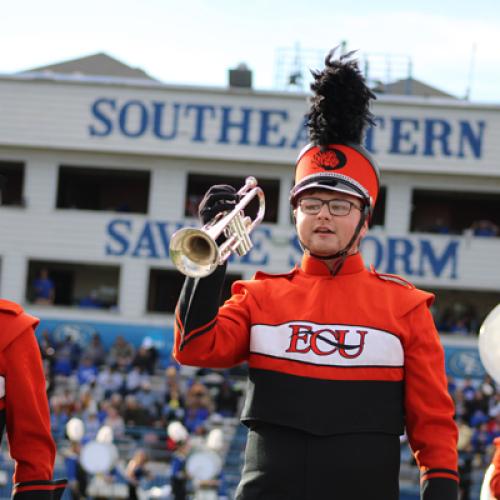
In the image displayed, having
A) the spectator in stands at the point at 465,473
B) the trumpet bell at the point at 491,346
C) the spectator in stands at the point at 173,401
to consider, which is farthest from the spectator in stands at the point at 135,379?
the trumpet bell at the point at 491,346

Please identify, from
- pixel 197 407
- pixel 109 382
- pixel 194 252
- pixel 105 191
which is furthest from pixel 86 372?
pixel 194 252

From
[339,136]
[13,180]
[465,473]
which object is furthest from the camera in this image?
[13,180]

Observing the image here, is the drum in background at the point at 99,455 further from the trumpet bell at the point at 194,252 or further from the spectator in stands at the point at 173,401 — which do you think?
the trumpet bell at the point at 194,252

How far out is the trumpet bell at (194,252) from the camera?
126 inches

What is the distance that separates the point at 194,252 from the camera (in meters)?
3.29

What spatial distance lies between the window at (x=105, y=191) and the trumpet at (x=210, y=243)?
24929mm

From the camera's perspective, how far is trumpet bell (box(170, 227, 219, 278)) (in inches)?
126

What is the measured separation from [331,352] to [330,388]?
4.5 inches

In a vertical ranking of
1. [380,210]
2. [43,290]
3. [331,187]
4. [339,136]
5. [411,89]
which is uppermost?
[411,89]

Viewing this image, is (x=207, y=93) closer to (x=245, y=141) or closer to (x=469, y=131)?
(x=245, y=141)

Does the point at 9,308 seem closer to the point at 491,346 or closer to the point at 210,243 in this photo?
the point at 210,243

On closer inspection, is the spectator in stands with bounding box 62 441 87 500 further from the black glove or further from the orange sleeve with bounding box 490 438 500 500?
the black glove

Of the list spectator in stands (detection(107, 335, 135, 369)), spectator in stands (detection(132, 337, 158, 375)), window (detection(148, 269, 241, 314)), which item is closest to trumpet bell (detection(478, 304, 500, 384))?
spectator in stands (detection(132, 337, 158, 375))

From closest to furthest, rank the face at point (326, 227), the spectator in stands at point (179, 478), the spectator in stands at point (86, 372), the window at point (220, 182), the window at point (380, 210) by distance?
the face at point (326, 227), the spectator in stands at point (179, 478), the spectator in stands at point (86, 372), the window at point (220, 182), the window at point (380, 210)
